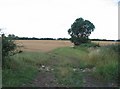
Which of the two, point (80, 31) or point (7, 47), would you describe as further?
point (80, 31)

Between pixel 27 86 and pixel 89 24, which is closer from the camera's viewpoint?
pixel 27 86

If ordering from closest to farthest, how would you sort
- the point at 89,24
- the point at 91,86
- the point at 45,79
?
the point at 91,86
the point at 45,79
the point at 89,24

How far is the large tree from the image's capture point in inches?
1934

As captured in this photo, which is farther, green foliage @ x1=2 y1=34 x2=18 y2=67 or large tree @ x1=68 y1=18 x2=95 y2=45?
large tree @ x1=68 y1=18 x2=95 y2=45

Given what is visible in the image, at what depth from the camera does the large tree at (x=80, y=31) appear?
161 ft

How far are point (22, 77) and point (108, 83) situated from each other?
3178mm

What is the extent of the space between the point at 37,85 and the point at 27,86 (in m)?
0.61

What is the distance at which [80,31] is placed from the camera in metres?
49.7

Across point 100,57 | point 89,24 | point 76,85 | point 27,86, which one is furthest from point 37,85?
point 89,24

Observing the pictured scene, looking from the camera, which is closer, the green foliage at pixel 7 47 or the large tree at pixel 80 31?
the green foliage at pixel 7 47

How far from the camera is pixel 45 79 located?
13898 millimetres

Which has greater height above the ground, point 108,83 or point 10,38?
point 10,38

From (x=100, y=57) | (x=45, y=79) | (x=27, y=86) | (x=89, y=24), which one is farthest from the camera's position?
(x=89, y=24)

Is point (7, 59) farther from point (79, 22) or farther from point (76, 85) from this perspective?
point (79, 22)
